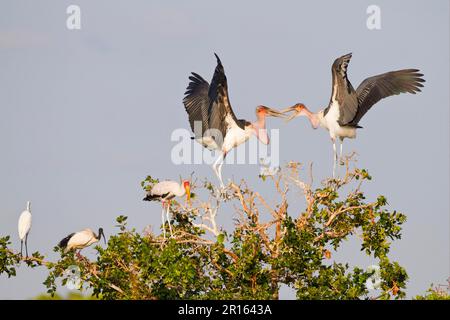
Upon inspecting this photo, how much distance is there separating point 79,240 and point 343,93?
16.9 ft

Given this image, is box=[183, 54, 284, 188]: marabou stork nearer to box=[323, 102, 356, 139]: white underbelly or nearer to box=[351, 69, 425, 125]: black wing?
box=[323, 102, 356, 139]: white underbelly

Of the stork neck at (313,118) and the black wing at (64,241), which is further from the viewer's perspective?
the stork neck at (313,118)

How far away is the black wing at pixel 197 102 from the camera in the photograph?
19.4 m

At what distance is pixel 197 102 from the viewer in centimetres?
1962

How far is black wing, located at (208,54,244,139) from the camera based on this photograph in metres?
18.2

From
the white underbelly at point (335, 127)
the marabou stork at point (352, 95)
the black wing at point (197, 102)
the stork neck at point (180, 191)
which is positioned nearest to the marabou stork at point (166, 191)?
the stork neck at point (180, 191)

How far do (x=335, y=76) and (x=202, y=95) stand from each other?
2.29 metres

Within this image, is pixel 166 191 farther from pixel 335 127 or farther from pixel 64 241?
pixel 335 127

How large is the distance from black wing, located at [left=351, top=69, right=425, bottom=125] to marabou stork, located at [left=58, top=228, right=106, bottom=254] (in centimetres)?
493

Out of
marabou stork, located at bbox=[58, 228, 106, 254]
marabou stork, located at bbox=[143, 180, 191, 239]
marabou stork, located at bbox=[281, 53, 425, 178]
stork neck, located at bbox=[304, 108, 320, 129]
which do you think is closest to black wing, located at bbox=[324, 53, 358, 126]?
marabou stork, located at bbox=[281, 53, 425, 178]

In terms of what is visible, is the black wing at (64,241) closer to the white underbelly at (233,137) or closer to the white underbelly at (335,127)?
the white underbelly at (233,137)

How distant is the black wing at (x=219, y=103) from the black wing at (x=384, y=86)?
7.10ft

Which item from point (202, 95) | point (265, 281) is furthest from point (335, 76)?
point (265, 281)
